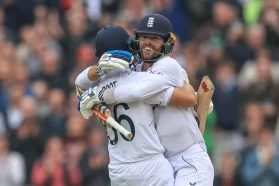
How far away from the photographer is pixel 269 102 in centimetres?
1470

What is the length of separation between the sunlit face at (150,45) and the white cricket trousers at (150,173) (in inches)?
34.1

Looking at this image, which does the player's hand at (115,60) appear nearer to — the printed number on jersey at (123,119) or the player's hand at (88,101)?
the player's hand at (88,101)

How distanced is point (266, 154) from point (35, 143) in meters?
3.44

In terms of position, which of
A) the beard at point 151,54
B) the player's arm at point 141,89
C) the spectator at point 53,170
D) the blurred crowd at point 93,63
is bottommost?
the spectator at point 53,170

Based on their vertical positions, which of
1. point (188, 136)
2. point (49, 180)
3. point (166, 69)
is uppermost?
point (166, 69)

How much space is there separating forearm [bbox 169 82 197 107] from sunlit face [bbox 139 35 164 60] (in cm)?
37

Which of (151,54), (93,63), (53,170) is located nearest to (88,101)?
(151,54)

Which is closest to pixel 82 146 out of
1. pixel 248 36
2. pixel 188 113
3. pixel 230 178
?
pixel 230 178

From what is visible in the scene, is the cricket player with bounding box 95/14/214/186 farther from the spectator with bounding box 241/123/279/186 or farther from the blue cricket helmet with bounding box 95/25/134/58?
the spectator with bounding box 241/123/279/186

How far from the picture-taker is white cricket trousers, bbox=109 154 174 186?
8.53 meters

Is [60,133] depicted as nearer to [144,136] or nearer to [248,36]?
[248,36]

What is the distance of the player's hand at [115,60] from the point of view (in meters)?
8.27

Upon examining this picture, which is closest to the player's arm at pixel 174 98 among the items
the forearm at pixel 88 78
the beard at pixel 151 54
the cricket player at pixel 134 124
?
the cricket player at pixel 134 124

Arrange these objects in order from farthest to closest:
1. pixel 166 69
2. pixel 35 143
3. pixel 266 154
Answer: pixel 35 143 < pixel 266 154 < pixel 166 69
